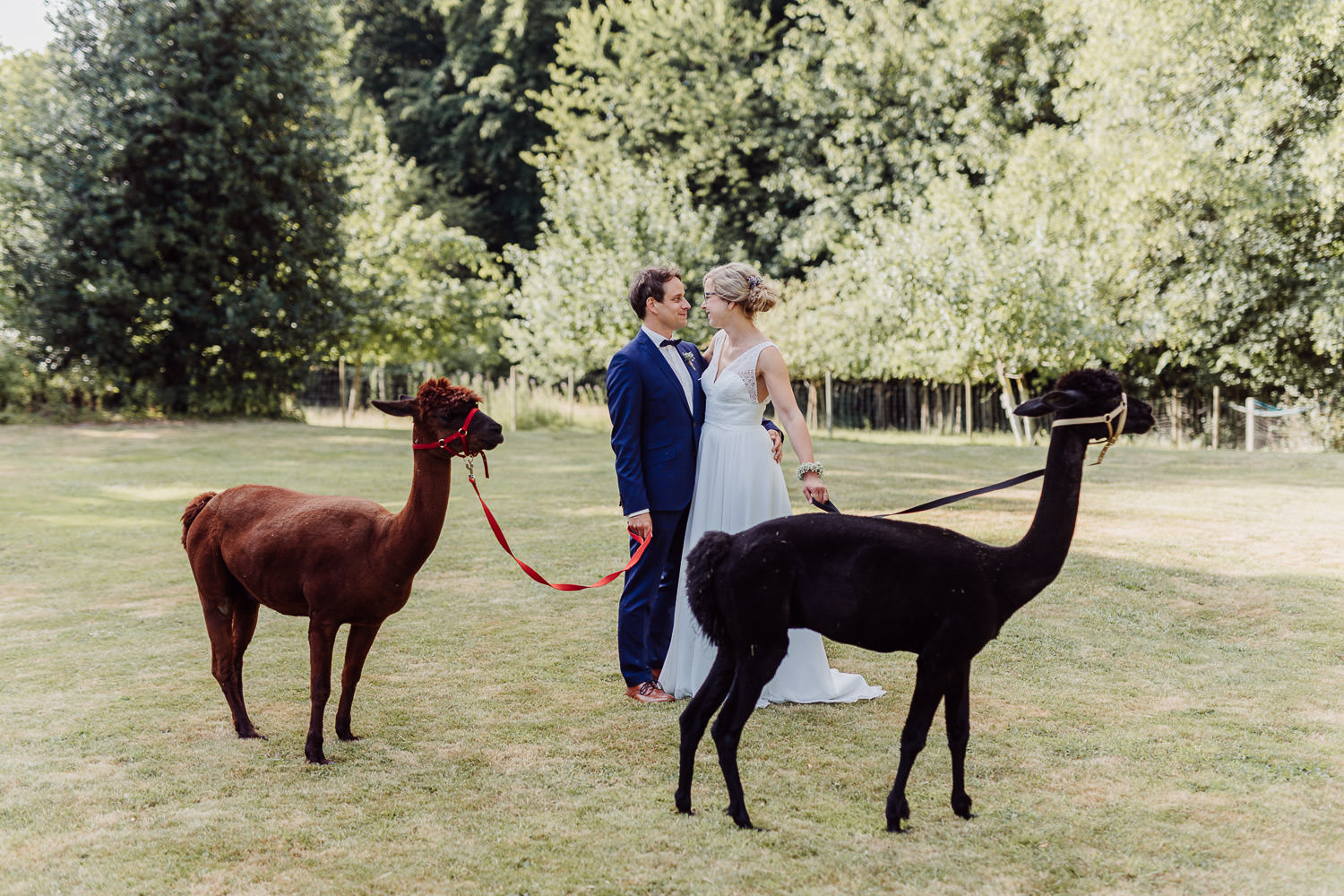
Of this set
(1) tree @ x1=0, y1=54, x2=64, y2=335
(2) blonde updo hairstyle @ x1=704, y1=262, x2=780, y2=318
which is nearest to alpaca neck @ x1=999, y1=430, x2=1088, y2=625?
(2) blonde updo hairstyle @ x1=704, y1=262, x2=780, y2=318

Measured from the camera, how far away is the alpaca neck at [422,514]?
4984 millimetres

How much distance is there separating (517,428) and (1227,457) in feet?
54.6

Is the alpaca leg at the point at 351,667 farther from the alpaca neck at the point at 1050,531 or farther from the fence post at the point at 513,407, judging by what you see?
the fence post at the point at 513,407

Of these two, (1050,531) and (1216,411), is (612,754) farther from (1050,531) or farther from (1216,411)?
(1216,411)

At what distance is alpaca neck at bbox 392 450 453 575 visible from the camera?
16.4 feet

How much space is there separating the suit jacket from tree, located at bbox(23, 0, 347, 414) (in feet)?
71.4

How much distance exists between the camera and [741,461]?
19.2ft

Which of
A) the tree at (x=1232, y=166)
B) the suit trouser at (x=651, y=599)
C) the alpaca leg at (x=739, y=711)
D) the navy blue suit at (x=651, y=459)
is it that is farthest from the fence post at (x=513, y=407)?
the alpaca leg at (x=739, y=711)

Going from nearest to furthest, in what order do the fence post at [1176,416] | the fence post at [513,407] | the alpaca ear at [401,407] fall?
the alpaca ear at [401,407], the fence post at [513,407], the fence post at [1176,416]

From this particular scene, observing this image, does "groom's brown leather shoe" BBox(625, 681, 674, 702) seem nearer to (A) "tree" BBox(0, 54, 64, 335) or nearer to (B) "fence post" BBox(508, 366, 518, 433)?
(B) "fence post" BBox(508, 366, 518, 433)

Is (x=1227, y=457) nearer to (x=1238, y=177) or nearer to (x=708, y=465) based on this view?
(x=1238, y=177)

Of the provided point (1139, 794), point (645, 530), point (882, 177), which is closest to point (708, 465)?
point (645, 530)

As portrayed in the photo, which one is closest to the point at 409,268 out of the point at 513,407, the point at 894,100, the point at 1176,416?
the point at 513,407

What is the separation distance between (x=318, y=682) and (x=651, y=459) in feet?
6.74
